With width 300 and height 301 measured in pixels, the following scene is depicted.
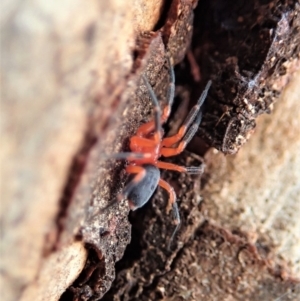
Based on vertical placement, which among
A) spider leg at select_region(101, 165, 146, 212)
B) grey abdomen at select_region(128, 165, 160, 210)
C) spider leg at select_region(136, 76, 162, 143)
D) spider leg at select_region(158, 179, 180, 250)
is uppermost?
spider leg at select_region(136, 76, 162, 143)

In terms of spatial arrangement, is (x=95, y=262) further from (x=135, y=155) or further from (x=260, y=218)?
(x=260, y=218)

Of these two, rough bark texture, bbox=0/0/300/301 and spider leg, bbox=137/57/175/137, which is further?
spider leg, bbox=137/57/175/137

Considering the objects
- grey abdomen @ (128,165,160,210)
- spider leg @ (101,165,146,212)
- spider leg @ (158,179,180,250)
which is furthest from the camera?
spider leg @ (158,179,180,250)

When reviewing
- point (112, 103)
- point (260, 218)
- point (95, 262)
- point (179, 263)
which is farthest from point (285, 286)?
point (112, 103)

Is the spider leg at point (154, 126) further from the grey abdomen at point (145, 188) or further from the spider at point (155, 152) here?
the grey abdomen at point (145, 188)

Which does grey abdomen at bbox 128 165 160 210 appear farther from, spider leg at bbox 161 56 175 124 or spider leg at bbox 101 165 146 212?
spider leg at bbox 161 56 175 124

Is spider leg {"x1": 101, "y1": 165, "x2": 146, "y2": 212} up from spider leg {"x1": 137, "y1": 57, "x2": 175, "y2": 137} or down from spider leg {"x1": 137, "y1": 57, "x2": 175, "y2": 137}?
down

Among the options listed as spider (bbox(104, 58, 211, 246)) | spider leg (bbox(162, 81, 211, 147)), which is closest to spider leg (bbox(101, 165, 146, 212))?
spider (bbox(104, 58, 211, 246))

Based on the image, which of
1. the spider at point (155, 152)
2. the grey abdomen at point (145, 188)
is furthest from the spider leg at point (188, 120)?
the grey abdomen at point (145, 188)
